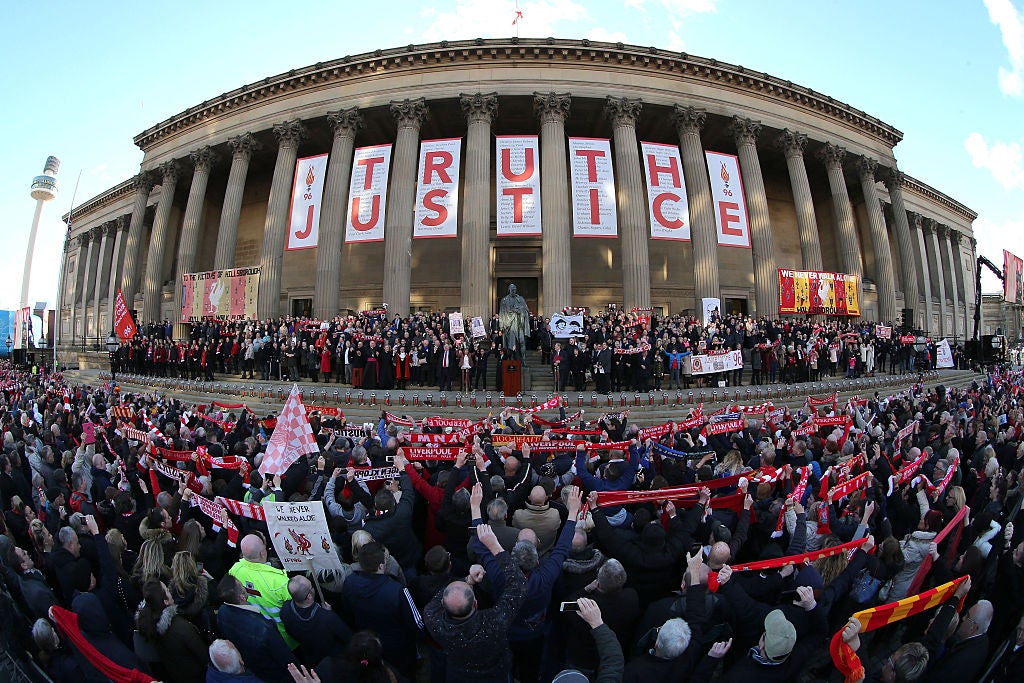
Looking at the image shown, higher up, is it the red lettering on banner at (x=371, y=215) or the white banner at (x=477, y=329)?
the red lettering on banner at (x=371, y=215)

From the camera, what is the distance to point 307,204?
998 inches

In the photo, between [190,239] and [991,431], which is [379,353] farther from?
[190,239]

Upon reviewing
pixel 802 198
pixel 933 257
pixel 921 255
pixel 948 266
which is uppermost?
pixel 948 266

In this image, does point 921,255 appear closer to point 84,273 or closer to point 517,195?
point 517,195

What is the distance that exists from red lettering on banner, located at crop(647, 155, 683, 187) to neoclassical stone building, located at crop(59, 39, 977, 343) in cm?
232

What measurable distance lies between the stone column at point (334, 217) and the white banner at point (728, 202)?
63.3 ft

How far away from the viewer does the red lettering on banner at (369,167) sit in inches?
956

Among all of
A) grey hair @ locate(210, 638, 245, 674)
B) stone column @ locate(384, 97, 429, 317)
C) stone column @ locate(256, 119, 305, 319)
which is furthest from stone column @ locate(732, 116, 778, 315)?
grey hair @ locate(210, 638, 245, 674)

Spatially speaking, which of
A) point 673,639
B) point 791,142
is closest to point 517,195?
point 791,142

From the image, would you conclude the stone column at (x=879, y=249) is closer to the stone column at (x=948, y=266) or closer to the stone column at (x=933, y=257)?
the stone column at (x=933, y=257)

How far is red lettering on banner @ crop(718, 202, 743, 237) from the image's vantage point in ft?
80.2

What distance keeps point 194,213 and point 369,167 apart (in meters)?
15.7

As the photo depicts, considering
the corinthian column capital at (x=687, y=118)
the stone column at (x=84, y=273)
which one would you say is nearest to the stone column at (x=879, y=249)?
the corinthian column capital at (x=687, y=118)

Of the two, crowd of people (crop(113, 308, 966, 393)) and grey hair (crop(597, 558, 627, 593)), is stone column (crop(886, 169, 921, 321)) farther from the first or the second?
grey hair (crop(597, 558, 627, 593))
